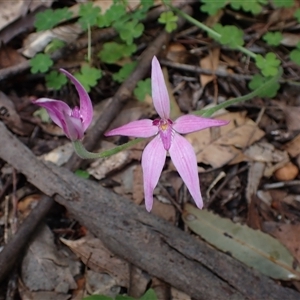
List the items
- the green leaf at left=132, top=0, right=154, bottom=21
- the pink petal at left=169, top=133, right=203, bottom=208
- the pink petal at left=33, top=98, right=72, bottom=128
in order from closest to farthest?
the pink petal at left=33, top=98, right=72, bottom=128
the pink petal at left=169, top=133, right=203, bottom=208
the green leaf at left=132, top=0, right=154, bottom=21

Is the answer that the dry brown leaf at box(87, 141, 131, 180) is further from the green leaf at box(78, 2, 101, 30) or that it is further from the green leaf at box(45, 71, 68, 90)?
the green leaf at box(78, 2, 101, 30)

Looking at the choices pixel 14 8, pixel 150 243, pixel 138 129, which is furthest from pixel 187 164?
pixel 14 8

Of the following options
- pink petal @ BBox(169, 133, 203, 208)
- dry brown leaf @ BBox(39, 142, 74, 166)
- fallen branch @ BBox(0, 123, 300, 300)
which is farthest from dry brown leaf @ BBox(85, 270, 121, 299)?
pink petal @ BBox(169, 133, 203, 208)

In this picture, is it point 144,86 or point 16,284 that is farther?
point 144,86

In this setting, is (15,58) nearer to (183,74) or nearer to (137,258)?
(183,74)

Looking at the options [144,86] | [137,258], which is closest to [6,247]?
[137,258]
